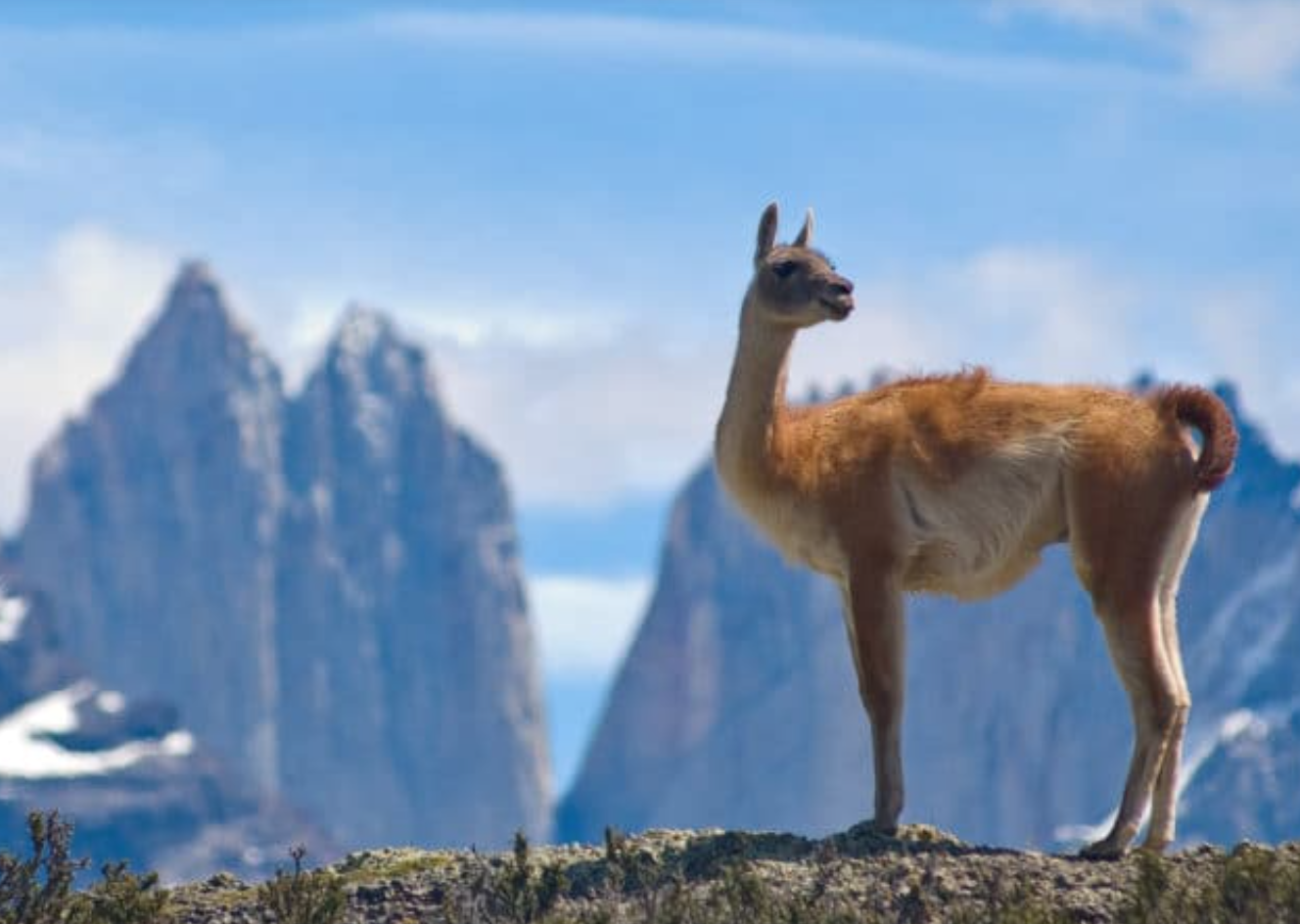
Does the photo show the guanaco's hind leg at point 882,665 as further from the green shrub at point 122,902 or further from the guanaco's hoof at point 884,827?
the green shrub at point 122,902

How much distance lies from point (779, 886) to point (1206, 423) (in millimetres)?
6347

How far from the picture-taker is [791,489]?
2945 centimetres

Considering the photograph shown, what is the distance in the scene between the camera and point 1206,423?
2978 centimetres

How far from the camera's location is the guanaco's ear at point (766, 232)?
30.9 m

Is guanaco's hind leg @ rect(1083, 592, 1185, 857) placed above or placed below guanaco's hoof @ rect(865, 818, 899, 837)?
above

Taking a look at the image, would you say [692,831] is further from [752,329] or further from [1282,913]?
[1282,913]

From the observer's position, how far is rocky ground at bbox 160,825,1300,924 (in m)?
25.8

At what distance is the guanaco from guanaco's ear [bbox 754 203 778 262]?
0.65m

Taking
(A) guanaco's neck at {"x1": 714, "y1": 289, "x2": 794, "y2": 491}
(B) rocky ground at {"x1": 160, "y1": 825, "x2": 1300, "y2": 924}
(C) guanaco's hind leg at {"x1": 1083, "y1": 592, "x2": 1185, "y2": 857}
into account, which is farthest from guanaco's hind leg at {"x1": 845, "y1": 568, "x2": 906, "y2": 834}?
(C) guanaco's hind leg at {"x1": 1083, "y1": 592, "x2": 1185, "y2": 857}

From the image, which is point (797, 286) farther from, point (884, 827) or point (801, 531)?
point (884, 827)

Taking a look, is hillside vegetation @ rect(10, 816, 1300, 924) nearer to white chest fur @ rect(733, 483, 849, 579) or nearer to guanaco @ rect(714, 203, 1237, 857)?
guanaco @ rect(714, 203, 1237, 857)

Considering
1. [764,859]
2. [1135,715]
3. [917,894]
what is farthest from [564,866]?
[1135,715]

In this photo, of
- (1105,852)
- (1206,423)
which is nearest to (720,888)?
(1105,852)

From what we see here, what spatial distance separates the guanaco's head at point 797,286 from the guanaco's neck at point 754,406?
205mm
